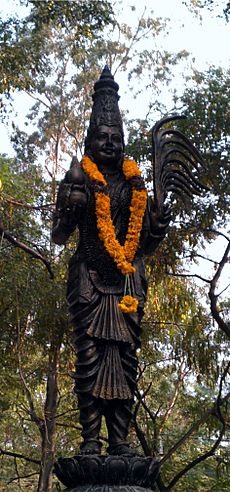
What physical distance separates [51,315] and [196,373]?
7.61 ft

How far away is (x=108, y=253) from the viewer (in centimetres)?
454

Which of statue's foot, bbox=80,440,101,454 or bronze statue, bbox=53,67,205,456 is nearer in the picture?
statue's foot, bbox=80,440,101,454

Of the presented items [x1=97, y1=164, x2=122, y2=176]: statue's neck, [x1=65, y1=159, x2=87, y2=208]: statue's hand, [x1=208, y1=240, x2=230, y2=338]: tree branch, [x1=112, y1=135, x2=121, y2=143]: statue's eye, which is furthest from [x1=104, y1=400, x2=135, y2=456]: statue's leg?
[x1=208, y1=240, x2=230, y2=338]: tree branch

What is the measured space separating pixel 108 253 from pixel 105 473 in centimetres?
140

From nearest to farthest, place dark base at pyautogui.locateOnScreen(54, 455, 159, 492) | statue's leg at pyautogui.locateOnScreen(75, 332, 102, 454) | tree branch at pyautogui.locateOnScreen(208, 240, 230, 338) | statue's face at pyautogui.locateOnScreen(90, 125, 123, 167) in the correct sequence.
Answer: dark base at pyautogui.locateOnScreen(54, 455, 159, 492) < statue's leg at pyautogui.locateOnScreen(75, 332, 102, 454) < statue's face at pyautogui.locateOnScreen(90, 125, 123, 167) < tree branch at pyautogui.locateOnScreen(208, 240, 230, 338)

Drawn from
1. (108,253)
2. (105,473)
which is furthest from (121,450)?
(108,253)

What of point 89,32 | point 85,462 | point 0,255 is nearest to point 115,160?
point 85,462

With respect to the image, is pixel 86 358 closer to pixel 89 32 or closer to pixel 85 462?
pixel 85 462

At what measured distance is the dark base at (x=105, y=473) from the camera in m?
3.85

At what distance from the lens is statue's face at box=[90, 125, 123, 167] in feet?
15.7

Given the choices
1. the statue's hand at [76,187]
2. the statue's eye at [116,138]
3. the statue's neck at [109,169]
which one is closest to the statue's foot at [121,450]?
the statue's hand at [76,187]

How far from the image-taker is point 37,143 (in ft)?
53.9

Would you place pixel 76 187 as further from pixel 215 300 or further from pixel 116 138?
pixel 215 300

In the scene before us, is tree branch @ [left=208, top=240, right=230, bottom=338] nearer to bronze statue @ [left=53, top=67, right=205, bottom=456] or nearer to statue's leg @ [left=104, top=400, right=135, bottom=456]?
bronze statue @ [left=53, top=67, right=205, bottom=456]
